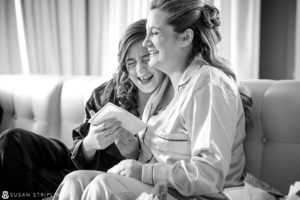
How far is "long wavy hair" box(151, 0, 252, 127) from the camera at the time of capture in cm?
149

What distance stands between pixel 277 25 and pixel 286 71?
246 mm

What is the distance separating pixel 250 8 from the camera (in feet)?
7.29

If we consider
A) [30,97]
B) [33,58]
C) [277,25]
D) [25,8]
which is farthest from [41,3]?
[277,25]

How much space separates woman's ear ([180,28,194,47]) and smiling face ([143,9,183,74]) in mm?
14

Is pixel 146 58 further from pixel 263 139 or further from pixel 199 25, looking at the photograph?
pixel 263 139

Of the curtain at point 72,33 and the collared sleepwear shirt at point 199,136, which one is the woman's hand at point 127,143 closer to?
the collared sleepwear shirt at point 199,136

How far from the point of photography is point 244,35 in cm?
226

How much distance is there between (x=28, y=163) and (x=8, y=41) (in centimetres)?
199

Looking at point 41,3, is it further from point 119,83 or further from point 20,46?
point 119,83

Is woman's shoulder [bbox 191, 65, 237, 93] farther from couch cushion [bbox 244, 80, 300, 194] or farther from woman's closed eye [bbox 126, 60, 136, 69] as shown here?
woman's closed eye [bbox 126, 60, 136, 69]

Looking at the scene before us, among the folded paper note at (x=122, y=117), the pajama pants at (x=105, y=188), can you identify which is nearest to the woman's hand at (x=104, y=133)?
the folded paper note at (x=122, y=117)

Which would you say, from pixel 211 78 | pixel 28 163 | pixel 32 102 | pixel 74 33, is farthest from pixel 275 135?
pixel 74 33

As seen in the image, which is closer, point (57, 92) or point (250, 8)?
point (250, 8)

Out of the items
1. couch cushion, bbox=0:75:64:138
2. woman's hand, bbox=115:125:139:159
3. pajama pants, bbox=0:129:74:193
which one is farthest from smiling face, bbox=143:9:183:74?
couch cushion, bbox=0:75:64:138
